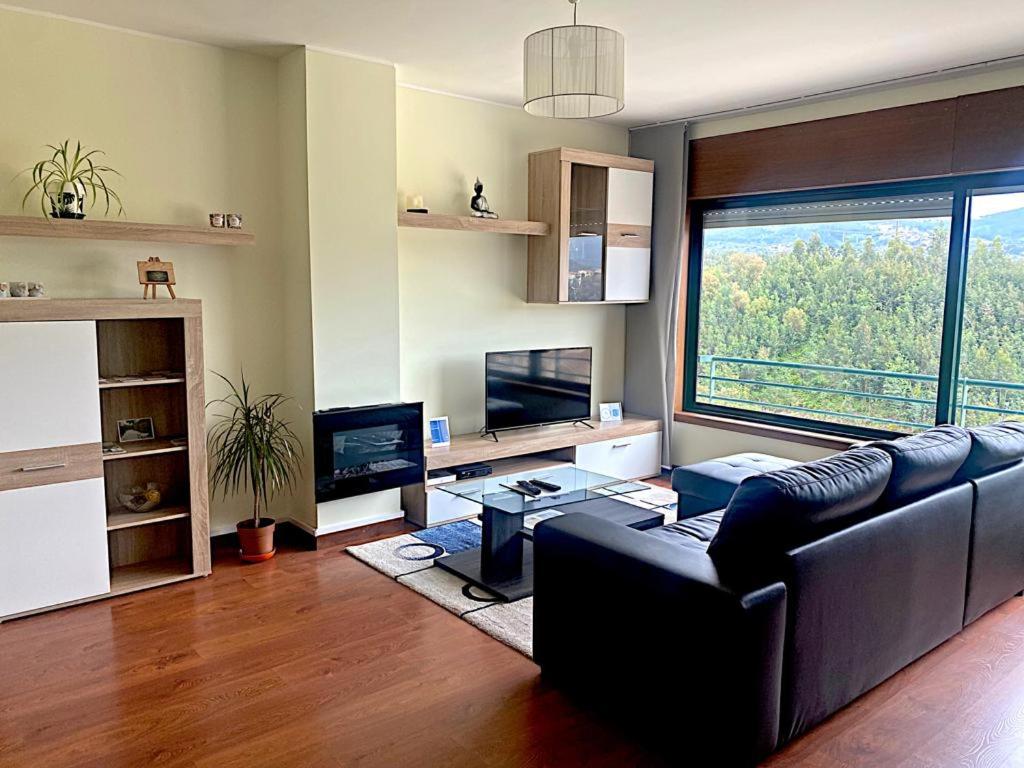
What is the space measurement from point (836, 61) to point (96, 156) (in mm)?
3741

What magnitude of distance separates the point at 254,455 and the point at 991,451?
336 cm

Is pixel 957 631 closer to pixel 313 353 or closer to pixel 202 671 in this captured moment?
pixel 202 671

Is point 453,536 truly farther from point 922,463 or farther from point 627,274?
point 922,463

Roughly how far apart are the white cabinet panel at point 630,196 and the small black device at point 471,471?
6.38 ft

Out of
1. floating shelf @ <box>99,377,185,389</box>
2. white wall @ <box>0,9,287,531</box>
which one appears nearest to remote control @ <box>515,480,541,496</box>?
white wall @ <box>0,9,287,531</box>

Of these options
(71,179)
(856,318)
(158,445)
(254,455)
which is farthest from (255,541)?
(856,318)

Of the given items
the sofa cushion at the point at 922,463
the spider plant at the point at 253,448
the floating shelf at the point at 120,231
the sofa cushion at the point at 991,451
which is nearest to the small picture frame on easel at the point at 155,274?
the floating shelf at the point at 120,231

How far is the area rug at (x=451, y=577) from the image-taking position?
3.33 m

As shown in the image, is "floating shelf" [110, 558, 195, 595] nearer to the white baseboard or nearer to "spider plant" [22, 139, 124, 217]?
the white baseboard

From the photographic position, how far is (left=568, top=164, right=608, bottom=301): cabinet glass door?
523 cm

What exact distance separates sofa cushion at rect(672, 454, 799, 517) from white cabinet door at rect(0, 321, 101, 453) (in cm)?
306

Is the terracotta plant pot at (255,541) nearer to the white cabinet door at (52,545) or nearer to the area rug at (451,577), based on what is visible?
the area rug at (451,577)

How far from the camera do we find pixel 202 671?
2963 millimetres

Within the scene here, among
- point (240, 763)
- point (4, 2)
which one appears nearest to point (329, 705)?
point (240, 763)
